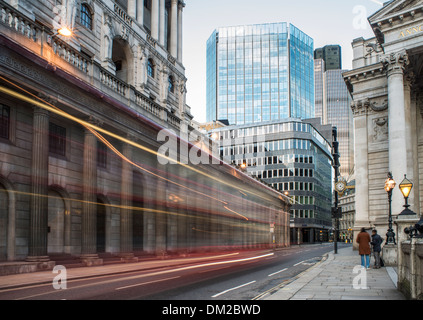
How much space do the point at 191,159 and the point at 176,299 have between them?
2579 centimetres

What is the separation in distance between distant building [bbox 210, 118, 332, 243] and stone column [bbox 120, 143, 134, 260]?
82.4 metres

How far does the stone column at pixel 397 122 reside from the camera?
105 ft

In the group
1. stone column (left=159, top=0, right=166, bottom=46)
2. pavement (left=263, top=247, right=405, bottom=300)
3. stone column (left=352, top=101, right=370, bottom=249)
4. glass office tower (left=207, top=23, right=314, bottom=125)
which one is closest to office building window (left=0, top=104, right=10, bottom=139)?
pavement (left=263, top=247, right=405, bottom=300)

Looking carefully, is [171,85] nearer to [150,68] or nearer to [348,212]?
[150,68]

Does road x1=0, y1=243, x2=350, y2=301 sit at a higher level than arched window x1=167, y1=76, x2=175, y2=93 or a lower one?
lower

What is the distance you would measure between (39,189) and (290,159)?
97664mm

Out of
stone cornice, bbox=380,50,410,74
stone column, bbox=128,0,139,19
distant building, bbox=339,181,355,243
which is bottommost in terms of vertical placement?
distant building, bbox=339,181,355,243

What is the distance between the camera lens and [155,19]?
123ft

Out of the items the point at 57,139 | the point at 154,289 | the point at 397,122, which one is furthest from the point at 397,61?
the point at 154,289

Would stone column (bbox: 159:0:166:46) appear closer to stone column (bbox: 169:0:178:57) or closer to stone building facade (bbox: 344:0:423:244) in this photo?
stone column (bbox: 169:0:178:57)

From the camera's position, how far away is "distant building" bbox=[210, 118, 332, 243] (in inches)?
4409

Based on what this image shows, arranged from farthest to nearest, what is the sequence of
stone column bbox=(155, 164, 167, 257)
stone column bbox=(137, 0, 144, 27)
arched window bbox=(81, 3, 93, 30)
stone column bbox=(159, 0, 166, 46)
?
stone column bbox=(159, 0, 166, 46) → stone column bbox=(137, 0, 144, 27) → stone column bbox=(155, 164, 167, 257) → arched window bbox=(81, 3, 93, 30)

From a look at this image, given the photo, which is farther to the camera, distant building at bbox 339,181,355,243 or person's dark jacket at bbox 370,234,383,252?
distant building at bbox 339,181,355,243

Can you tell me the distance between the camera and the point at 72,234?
75.8ft
